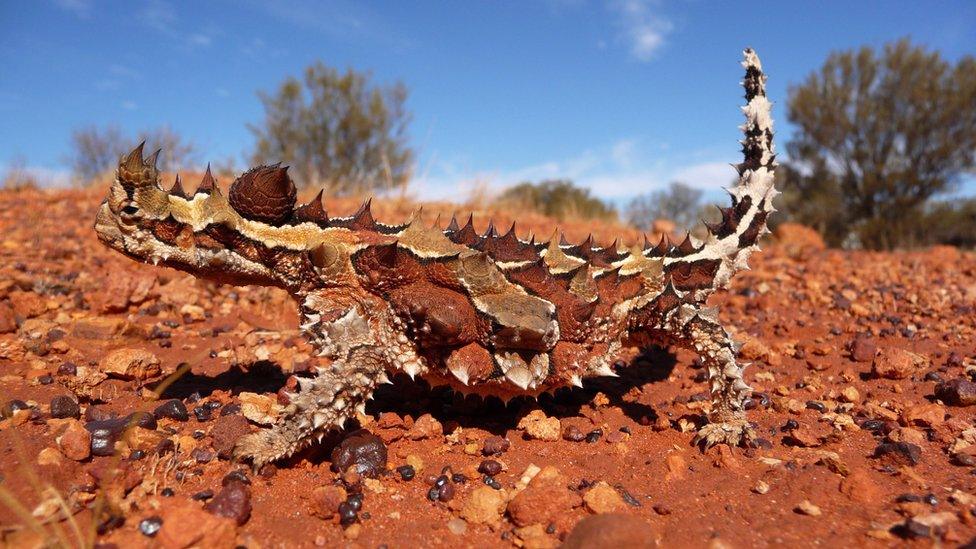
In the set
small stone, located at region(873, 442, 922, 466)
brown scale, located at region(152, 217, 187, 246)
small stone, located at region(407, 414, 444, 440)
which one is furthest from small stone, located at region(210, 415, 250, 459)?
small stone, located at region(873, 442, 922, 466)

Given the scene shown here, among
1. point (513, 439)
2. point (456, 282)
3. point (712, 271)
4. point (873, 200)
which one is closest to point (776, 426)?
point (712, 271)

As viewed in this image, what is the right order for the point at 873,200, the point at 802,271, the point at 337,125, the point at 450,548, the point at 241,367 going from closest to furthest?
1. the point at 450,548
2. the point at 241,367
3. the point at 802,271
4. the point at 873,200
5. the point at 337,125

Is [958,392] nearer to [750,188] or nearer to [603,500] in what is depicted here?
[750,188]

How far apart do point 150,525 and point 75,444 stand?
84cm

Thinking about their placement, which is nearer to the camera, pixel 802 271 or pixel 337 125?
pixel 802 271

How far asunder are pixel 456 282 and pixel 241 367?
2174 mm

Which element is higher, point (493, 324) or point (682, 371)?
point (493, 324)

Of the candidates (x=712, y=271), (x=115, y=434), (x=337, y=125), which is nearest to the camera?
(x=115, y=434)

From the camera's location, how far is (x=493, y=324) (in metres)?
3.01

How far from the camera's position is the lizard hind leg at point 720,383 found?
3.24 m

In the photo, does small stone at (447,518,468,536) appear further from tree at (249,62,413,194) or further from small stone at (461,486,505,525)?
tree at (249,62,413,194)

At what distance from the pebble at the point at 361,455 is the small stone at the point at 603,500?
3.41ft

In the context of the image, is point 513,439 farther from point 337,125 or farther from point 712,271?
point 337,125

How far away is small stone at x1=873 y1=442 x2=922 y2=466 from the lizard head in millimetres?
3263
